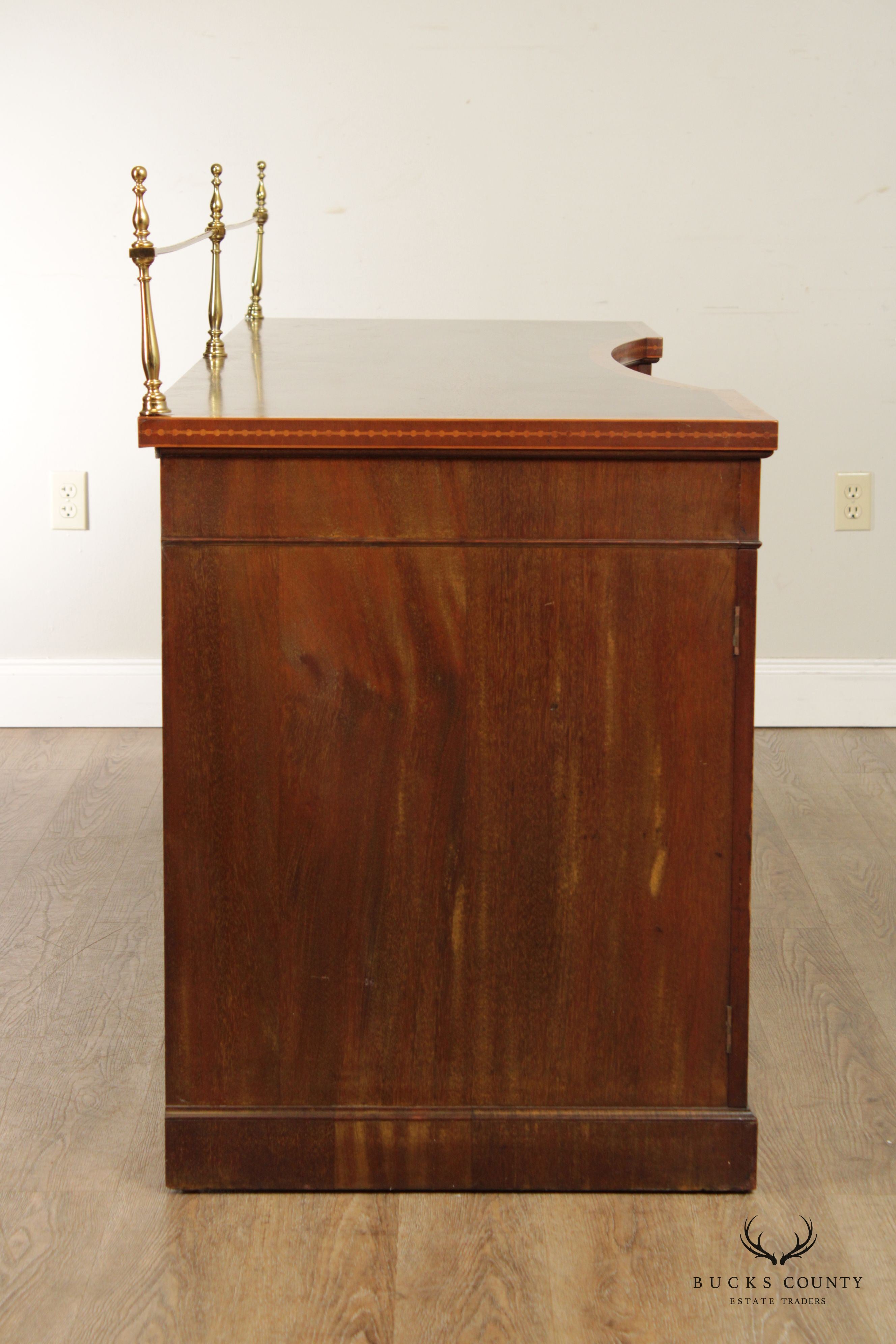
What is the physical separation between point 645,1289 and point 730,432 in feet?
2.66

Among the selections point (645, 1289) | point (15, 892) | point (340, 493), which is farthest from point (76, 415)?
point (645, 1289)

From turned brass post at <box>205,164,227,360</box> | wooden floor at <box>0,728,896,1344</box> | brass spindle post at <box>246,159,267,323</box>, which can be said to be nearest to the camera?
wooden floor at <box>0,728,896,1344</box>

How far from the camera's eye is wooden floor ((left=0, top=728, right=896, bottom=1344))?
1.32 m

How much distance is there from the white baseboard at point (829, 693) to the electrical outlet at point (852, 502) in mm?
304

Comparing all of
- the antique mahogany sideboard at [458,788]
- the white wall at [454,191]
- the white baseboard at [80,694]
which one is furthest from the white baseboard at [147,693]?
the antique mahogany sideboard at [458,788]

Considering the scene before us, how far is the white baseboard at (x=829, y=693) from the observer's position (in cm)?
328

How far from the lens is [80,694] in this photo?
3.27 metres

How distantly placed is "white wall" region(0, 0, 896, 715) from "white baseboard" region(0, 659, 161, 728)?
0.21 meters

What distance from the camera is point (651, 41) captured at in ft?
10.0

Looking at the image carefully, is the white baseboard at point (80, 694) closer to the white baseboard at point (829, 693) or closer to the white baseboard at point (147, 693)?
the white baseboard at point (147, 693)

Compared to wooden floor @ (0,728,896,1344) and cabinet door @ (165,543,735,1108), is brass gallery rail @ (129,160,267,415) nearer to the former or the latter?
cabinet door @ (165,543,735,1108)

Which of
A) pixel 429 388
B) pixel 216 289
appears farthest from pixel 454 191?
pixel 429 388

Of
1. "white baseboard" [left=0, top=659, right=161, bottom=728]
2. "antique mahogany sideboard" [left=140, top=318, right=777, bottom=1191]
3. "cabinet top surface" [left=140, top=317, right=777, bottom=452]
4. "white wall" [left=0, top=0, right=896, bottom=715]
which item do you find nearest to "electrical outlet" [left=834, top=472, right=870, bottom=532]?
"white wall" [left=0, top=0, right=896, bottom=715]

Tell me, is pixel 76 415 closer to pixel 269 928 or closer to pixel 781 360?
pixel 781 360
